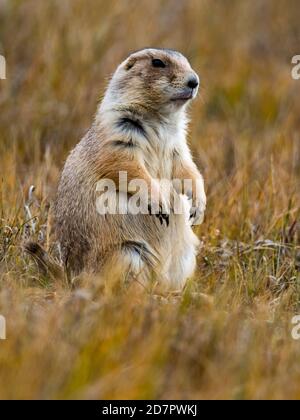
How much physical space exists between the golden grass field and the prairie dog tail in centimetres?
6

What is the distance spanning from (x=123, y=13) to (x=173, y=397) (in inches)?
327

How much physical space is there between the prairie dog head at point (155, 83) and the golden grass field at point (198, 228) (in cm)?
100

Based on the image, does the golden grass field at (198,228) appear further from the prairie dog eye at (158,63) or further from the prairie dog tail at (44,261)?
the prairie dog eye at (158,63)

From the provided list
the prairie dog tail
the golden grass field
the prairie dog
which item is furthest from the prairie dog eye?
the prairie dog tail

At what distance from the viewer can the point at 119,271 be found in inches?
195

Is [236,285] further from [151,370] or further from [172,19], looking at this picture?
[172,19]

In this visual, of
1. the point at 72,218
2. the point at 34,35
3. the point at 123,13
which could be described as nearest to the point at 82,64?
the point at 34,35

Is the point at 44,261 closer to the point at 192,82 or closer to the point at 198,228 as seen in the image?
the point at 192,82

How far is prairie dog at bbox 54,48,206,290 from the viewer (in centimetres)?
560

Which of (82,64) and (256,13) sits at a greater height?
(256,13)

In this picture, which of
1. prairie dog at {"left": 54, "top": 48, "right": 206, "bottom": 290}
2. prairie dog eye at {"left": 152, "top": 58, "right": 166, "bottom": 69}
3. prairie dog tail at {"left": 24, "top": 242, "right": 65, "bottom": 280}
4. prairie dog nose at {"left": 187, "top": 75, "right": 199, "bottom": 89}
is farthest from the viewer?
prairie dog eye at {"left": 152, "top": 58, "right": 166, "bottom": 69}

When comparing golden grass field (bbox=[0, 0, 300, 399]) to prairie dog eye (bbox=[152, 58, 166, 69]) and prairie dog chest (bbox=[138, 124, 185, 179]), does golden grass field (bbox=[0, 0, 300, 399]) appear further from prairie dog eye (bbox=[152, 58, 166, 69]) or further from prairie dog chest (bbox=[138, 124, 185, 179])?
prairie dog eye (bbox=[152, 58, 166, 69])

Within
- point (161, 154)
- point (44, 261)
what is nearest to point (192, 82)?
point (161, 154)

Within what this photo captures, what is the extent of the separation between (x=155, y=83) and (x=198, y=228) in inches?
49.3
